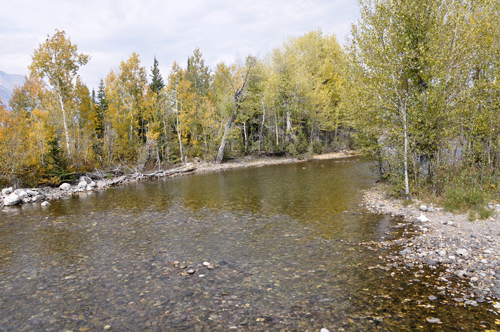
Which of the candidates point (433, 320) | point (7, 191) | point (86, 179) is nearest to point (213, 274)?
point (433, 320)

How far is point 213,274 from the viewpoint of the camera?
8938 millimetres

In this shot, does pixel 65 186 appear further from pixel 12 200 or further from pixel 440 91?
pixel 440 91

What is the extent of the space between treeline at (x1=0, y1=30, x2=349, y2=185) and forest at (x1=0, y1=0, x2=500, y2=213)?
0.72 feet

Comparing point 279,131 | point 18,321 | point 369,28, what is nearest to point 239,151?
point 279,131

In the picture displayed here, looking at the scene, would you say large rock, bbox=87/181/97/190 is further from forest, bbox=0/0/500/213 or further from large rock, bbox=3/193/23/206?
large rock, bbox=3/193/23/206

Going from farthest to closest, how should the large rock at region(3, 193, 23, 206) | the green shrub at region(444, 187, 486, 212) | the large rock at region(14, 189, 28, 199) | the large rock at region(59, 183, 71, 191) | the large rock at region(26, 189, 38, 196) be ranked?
the large rock at region(59, 183, 71, 191) < the large rock at region(26, 189, 38, 196) < the large rock at region(14, 189, 28, 199) < the large rock at region(3, 193, 23, 206) < the green shrub at region(444, 187, 486, 212)

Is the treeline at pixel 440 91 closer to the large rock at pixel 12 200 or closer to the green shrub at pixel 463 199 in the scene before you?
the green shrub at pixel 463 199

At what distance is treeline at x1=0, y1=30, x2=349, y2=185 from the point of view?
35.5m

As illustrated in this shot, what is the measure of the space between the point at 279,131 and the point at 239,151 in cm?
883

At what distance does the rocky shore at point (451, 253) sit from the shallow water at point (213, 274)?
562 mm

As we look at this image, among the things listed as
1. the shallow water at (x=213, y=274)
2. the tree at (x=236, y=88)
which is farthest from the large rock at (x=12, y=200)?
the tree at (x=236, y=88)

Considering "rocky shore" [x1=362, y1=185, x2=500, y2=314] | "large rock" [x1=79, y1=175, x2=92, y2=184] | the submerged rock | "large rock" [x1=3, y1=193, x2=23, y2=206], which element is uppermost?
"large rock" [x1=79, y1=175, x2=92, y2=184]

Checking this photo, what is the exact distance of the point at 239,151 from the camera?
52.8 metres

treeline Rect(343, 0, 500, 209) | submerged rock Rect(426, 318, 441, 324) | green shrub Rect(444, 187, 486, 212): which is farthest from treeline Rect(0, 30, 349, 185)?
submerged rock Rect(426, 318, 441, 324)
